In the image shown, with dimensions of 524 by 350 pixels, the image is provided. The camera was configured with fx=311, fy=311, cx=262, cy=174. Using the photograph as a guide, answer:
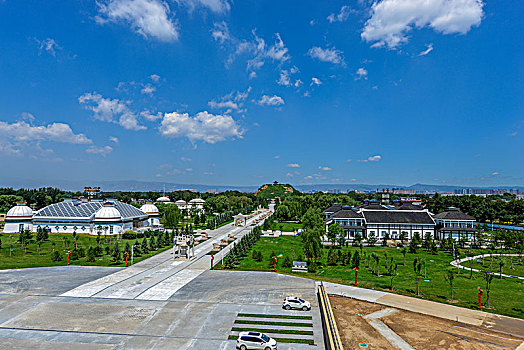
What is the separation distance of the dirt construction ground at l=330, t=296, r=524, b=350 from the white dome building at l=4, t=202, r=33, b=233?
8550cm

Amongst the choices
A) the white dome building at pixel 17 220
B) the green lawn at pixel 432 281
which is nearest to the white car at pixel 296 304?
the green lawn at pixel 432 281

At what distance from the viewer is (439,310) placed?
30609mm

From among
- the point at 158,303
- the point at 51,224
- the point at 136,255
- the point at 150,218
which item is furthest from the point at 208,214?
the point at 158,303

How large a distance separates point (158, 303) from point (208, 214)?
10390 centimetres

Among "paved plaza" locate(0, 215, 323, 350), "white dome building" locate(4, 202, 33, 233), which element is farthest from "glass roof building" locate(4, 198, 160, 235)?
"paved plaza" locate(0, 215, 323, 350)

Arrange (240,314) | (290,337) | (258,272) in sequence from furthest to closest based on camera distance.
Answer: (258,272) < (240,314) < (290,337)

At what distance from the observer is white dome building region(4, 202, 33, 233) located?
264ft

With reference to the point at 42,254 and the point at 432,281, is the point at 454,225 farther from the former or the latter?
the point at 42,254

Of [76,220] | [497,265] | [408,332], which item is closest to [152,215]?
[76,220]

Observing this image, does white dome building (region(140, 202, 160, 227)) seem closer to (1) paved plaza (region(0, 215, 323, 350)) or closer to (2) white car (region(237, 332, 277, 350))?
(1) paved plaza (region(0, 215, 323, 350))

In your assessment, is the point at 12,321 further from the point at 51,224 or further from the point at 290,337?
the point at 51,224

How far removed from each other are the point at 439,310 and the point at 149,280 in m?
33.5

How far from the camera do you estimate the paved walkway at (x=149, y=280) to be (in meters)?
34.6

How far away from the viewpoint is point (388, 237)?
76.6 meters
